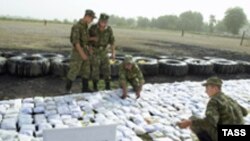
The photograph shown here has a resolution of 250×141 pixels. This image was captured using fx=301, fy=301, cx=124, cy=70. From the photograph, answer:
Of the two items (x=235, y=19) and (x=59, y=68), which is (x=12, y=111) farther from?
(x=235, y=19)

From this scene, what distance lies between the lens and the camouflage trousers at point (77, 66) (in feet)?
22.0

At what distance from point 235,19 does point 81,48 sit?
276 ft

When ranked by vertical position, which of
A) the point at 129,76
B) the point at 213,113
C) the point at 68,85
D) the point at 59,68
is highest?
the point at 213,113

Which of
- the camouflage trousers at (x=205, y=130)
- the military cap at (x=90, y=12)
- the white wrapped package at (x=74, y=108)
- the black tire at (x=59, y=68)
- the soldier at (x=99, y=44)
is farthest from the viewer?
the black tire at (x=59, y=68)

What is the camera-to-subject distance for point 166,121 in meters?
5.39

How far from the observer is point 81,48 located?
6602mm

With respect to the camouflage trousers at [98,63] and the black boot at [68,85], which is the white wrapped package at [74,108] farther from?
the camouflage trousers at [98,63]

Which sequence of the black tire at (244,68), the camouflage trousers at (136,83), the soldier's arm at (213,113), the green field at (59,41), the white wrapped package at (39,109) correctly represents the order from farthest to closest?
the green field at (59,41), the black tire at (244,68), the camouflage trousers at (136,83), the white wrapped package at (39,109), the soldier's arm at (213,113)

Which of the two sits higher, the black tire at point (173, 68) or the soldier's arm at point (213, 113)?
the soldier's arm at point (213, 113)

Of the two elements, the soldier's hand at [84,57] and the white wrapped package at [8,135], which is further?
the soldier's hand at [84,57]

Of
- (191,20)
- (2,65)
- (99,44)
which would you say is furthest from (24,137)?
(191,20)

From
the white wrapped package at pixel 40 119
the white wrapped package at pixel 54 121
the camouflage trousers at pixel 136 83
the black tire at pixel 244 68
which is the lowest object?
the white wrapped package at pixel 54 121

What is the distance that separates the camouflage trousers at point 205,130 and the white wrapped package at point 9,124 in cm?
266

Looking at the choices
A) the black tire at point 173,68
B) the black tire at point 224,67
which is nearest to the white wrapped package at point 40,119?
the black tire at point 173,68
